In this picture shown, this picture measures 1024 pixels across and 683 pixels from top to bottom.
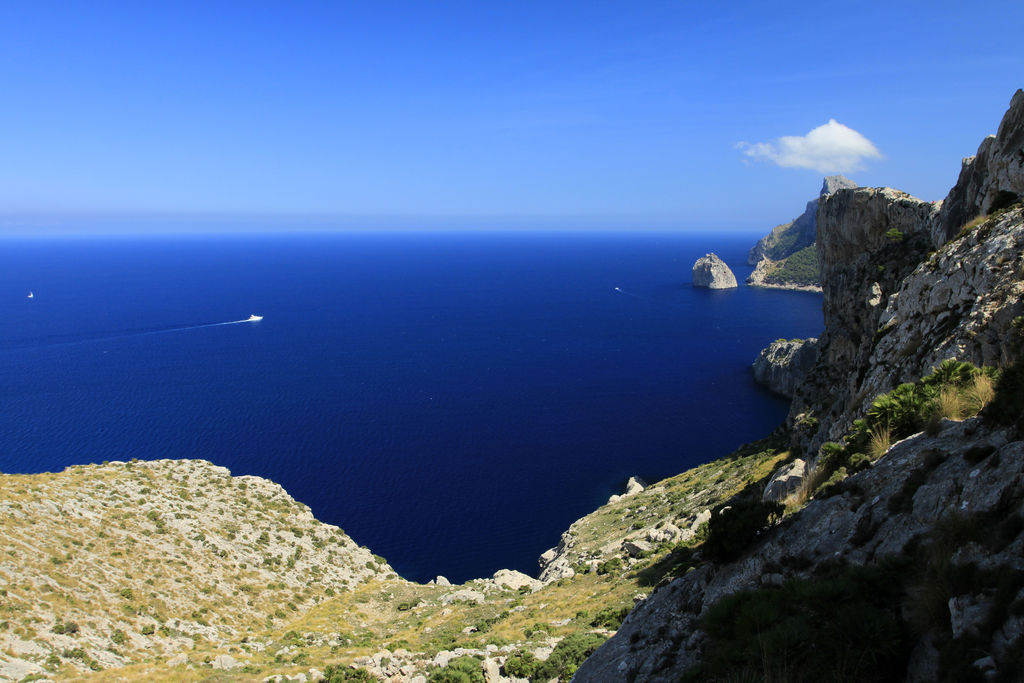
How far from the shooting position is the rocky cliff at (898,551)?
792 cm

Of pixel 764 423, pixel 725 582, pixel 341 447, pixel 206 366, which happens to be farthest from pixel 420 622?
pixel 206 366

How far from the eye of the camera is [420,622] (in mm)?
34594

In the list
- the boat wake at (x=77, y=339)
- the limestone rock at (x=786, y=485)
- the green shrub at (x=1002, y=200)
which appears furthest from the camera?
the boat wake at (x=77, y=339)

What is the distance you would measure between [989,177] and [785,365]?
7819 centimetres

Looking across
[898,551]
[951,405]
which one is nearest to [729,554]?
[898,551]

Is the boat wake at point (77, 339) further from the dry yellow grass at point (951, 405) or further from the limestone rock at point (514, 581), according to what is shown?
the dry yellow grass at point (951, 405)

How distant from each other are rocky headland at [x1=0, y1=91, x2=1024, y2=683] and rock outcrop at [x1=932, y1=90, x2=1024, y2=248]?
19cm

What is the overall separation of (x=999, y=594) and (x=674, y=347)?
13601cm

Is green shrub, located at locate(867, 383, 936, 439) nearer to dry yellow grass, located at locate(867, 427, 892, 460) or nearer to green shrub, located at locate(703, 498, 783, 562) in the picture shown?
dry yellow grass, located at locate(867, 427, 892, 460)

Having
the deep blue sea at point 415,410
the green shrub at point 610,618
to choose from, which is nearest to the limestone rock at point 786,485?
the green shrub at point 610,618

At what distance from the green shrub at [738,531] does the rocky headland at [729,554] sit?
56 mm

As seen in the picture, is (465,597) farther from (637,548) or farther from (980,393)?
(980,393)

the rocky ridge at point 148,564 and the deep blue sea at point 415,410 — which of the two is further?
the deep blue sea at point 415,410

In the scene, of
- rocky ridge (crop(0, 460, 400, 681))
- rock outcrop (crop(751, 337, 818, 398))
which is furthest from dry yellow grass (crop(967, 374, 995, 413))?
rock outcrop (crop(751, 337, 818, 398))
